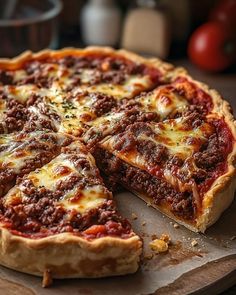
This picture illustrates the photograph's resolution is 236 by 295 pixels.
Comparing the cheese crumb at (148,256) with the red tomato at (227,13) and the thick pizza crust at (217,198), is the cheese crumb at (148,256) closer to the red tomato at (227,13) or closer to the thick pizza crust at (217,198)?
the thick pizza crust at (217,198)

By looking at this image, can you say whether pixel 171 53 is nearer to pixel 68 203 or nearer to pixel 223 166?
pixel 223 166

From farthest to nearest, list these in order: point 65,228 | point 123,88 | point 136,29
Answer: point 136,29 → point 123,88 → point 65,228

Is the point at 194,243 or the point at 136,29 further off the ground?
the point at 136,29

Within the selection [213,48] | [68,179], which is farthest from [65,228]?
[213,48]

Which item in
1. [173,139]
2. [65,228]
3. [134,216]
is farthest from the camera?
[173,139]

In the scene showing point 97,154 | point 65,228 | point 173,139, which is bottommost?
point 97,154

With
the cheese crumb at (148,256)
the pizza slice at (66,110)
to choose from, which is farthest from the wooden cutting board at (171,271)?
the pizza slice at (66,110)

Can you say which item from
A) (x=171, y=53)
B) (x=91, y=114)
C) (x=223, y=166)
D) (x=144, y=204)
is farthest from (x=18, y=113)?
(x=171, y=53)

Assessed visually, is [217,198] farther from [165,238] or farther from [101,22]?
[101,22]
